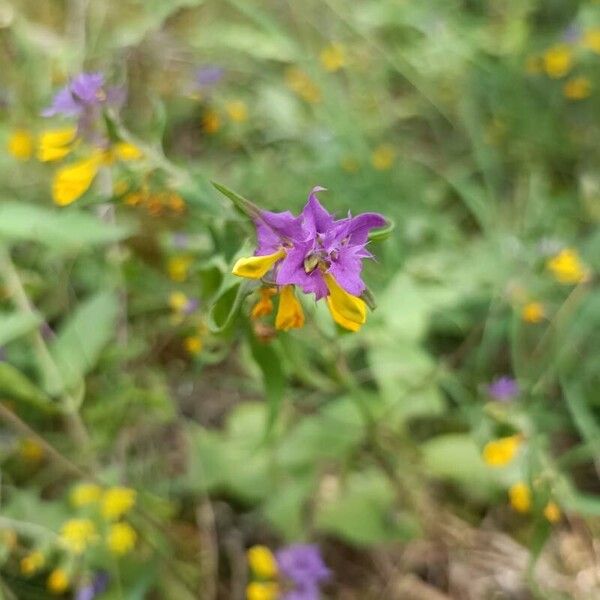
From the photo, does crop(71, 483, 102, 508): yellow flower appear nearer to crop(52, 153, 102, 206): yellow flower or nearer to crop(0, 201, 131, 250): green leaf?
crop(0, 201, 131, 250): green leaf

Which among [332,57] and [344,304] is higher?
[344,304]

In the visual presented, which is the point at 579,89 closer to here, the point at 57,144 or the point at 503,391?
the point at 503,391

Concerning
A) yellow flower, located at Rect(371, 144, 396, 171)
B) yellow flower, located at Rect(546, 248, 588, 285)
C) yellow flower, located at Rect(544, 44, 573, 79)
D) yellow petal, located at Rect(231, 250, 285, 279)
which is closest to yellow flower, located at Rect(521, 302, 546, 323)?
yellow flower, located at Rect(546, 248, 588, 285)

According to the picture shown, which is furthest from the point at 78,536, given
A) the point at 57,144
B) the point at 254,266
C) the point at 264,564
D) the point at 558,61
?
Result: the point at 558,61

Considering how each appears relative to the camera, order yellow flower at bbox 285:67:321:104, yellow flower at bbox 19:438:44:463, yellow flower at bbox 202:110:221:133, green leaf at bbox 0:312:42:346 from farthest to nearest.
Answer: yellow flower at bbox 285:67:321:104 < yellow flower at bbox 202:110:221:133 < yellow flower at bbox 19:438:44:463 < green leaf at bbox 0:312:42:346

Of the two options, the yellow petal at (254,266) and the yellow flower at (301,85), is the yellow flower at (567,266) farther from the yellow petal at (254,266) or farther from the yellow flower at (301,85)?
the yellow flower at (301,85)
